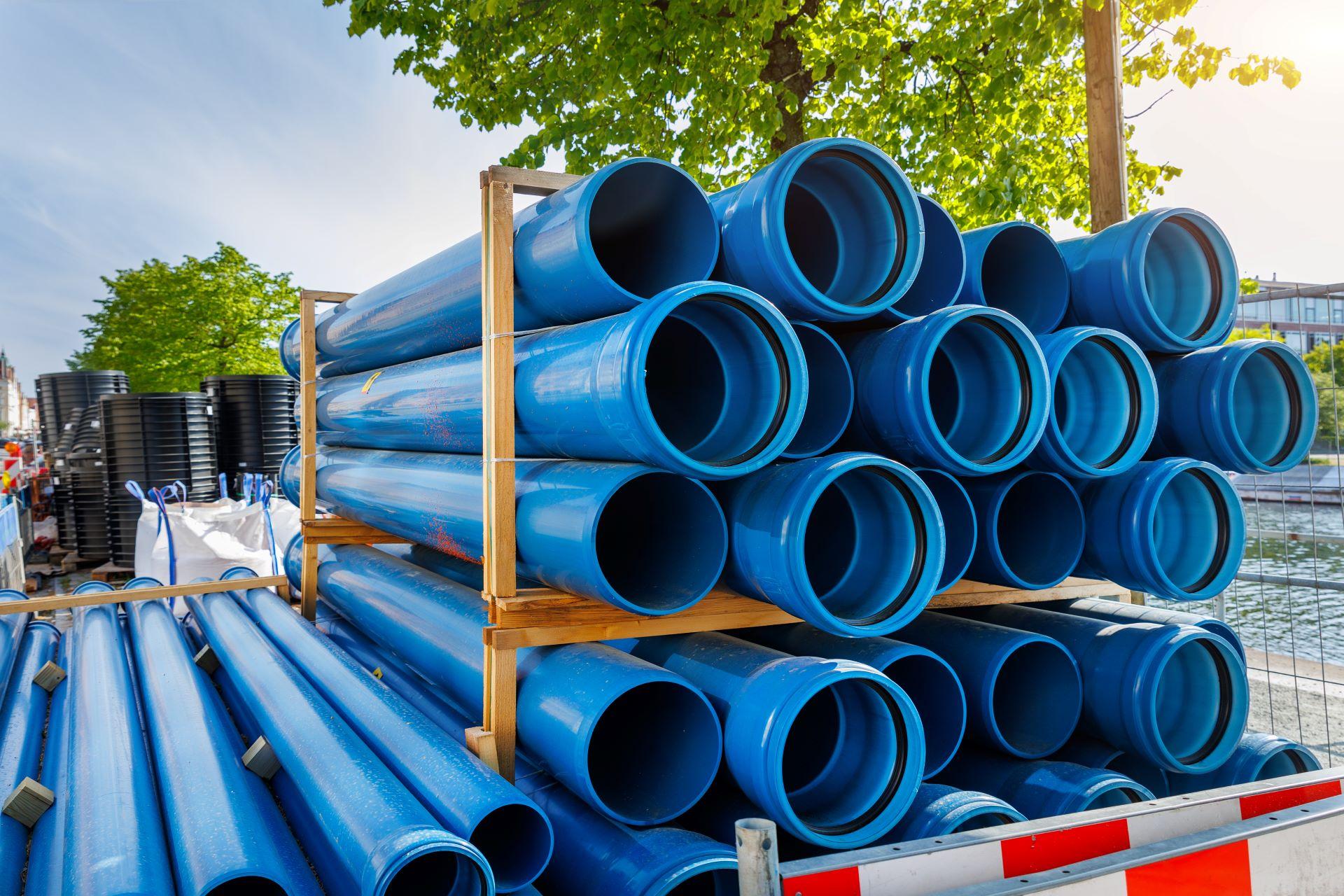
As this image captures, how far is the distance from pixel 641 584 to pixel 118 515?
10810 mm

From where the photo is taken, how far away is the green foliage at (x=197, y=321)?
26.9m

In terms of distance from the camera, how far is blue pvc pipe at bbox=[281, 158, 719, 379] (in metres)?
2.36

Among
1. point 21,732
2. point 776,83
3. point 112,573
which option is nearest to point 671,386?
point 21,732

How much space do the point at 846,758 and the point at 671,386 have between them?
4.11 feet

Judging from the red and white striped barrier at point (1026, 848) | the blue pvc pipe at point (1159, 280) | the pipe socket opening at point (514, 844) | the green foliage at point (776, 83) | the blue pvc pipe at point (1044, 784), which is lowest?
the blue pvc pipe at point (1044, 784)

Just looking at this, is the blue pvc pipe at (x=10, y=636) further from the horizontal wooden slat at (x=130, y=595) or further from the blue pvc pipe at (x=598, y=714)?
the blue pvc pipe at (x=598, y=714)

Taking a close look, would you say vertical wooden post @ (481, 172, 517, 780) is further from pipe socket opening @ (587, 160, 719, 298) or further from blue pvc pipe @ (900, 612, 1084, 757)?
blue pvc pipe @ (900, 612, 1084, 757)

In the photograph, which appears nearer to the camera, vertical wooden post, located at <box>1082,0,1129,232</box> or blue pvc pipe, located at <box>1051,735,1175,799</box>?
blue pvc pipe, located at <box>1051,735,1175,799</box>

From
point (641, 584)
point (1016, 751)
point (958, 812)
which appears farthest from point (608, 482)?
point (1016, 751)

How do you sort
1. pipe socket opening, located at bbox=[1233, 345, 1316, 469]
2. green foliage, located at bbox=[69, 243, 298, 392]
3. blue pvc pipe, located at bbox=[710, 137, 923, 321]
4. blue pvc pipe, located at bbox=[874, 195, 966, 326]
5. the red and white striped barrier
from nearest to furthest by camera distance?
the red and white striped barrier < blue pvc pipe, located at bbox=[710, 137, 923, 321] < blue pvc pipe, located at bbox=[874, 195, 966, 326] < pipe socket opening, located at bbox=[1233, 345, 1316, 469] < green foliage, located at bbox=[69, 243, 298, 392]

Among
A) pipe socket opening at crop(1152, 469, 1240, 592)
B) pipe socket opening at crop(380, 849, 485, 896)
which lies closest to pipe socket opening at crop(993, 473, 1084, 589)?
pipe socket opening at crop(1152, 469, 1240, 592)

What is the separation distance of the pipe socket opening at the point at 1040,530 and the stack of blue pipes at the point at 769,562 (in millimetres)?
13

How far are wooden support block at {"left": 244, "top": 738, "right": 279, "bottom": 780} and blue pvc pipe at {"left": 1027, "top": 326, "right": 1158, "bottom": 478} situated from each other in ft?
8.91

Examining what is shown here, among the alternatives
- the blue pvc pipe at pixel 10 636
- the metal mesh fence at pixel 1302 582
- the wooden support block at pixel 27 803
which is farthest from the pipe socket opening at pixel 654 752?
the blue pvc pipe at pixel 10 636
